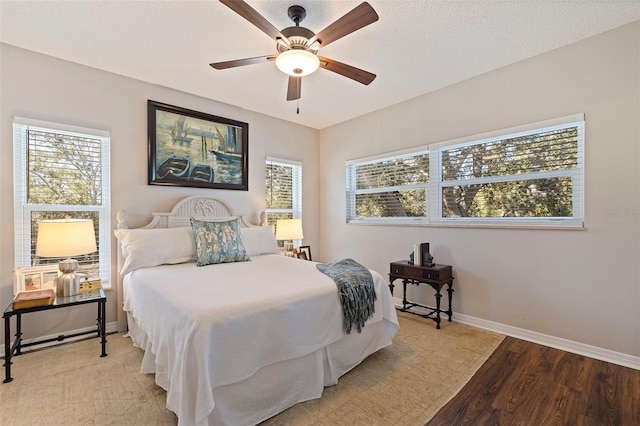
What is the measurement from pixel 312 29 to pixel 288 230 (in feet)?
8.35

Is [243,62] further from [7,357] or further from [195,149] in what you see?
[7,357]

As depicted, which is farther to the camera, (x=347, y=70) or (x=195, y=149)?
(x=195, y=149)

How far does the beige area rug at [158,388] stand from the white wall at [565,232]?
63 cm

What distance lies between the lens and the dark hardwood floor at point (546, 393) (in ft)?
5.93

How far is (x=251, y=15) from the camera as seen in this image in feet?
5.97

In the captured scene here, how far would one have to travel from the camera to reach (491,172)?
319 cm

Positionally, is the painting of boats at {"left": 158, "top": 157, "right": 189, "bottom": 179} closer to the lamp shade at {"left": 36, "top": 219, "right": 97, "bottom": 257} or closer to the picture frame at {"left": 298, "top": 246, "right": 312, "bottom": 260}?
the lamp shade at {"left": 36, "top": 219, "right": 97, "bottom": 257}

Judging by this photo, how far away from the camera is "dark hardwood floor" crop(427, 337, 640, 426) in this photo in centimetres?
181

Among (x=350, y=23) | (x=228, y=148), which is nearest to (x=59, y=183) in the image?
(x=228, y=148)

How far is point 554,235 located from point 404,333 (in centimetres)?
170

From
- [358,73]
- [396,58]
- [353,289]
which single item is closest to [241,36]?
[358,73]

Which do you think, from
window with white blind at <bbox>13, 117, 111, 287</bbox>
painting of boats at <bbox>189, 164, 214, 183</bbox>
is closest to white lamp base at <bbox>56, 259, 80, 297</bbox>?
window with white blind at <bbox>13, 117, 111, 287</bbox>

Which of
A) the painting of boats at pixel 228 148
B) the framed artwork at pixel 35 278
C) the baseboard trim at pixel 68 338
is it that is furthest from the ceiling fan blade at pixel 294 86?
the baseboard trim at pixel 68 338

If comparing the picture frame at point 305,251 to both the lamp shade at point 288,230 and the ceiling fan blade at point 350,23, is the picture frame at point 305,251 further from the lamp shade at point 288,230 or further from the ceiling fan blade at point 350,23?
the ceiling fan blade at point 350,23
